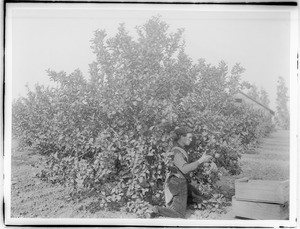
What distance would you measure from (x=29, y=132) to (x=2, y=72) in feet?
1.33

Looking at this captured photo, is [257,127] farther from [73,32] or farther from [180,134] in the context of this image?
[73,32]

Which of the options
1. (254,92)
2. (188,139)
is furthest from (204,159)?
(254,92)

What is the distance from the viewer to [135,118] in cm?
240

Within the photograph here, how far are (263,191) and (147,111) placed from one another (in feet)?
2.77

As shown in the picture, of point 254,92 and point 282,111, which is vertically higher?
point 254,92

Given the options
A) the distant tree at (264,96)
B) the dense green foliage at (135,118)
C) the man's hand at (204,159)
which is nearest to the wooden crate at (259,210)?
the dense green foliage at (135,118)

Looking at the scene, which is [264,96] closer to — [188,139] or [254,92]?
[254,92]

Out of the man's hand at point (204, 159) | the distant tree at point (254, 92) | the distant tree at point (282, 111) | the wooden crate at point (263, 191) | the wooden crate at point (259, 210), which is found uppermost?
the distant tree at point (254, 92)

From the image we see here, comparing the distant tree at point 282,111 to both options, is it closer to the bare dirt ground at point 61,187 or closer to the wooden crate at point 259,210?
the bare dirt ground at point 61,187

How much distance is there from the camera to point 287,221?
2.39 meters

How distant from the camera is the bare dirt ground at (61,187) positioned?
2.40 meters

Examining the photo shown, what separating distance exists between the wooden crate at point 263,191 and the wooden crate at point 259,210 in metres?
0.03

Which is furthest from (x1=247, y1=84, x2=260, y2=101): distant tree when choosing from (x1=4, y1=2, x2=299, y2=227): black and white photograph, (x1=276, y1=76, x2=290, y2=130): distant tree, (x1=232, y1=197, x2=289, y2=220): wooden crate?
(x1=232, y1=197, x2=289, y2=220): wooden crate

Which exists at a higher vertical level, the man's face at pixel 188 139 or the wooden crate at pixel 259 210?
the man's face at pixel 188 139
